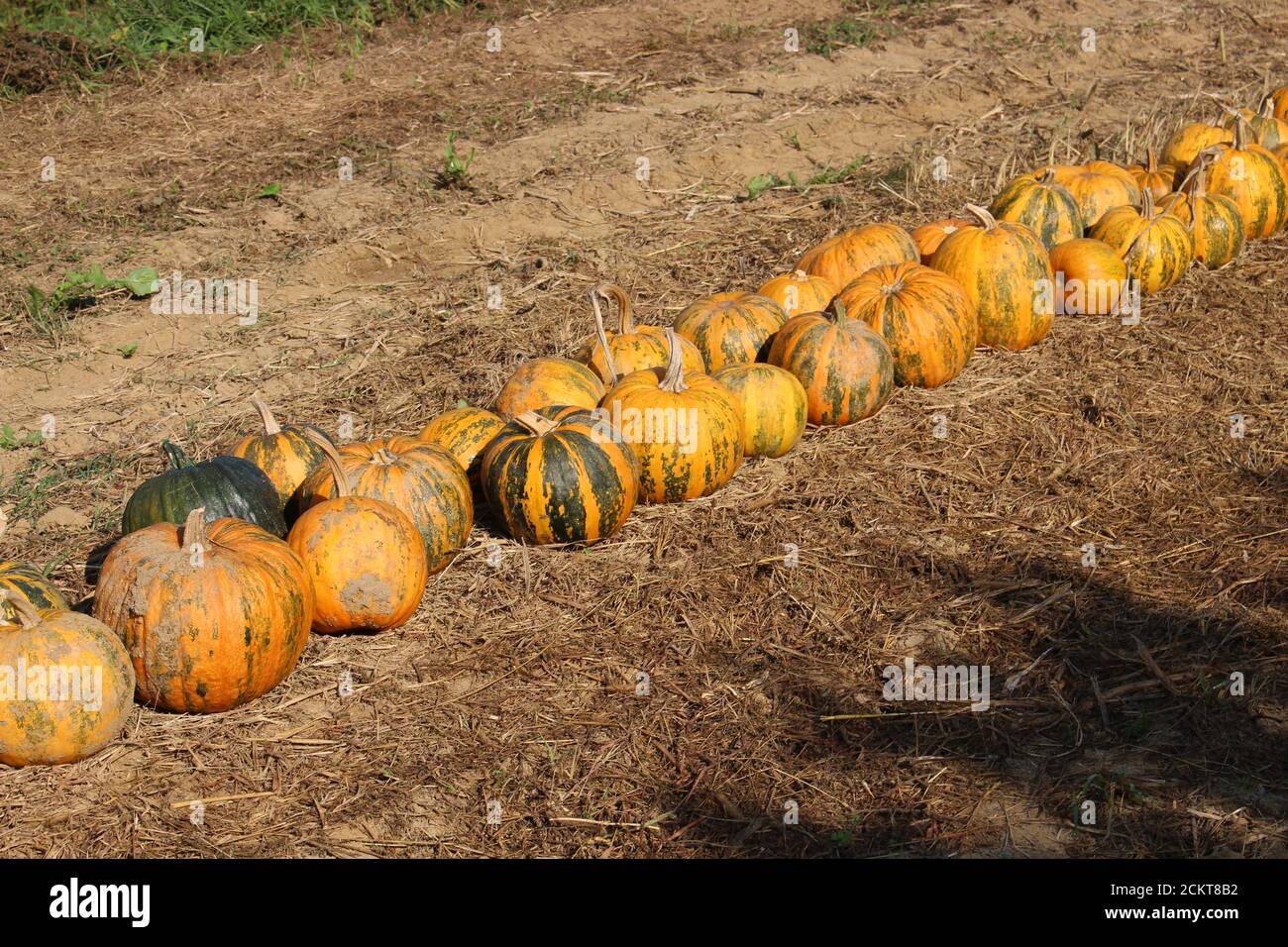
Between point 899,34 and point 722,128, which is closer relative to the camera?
point 722,128

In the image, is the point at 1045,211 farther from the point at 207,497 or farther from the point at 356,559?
the point at 207,497

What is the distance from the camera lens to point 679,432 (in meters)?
5.21

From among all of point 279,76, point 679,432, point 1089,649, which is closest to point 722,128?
point 279,76

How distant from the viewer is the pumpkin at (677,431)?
17.1 ft

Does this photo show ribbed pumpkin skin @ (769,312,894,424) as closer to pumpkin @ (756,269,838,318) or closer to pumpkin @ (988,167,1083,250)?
pumpkin @ (756,269,838,318)

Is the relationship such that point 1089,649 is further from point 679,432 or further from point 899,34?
point 899,34

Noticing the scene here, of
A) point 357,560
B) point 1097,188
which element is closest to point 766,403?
point 357,560

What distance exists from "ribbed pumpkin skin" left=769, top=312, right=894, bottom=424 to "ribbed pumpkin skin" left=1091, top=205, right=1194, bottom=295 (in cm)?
202

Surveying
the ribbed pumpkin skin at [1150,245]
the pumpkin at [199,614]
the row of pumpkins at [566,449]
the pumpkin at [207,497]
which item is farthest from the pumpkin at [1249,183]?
the pumpkin at [199,614]

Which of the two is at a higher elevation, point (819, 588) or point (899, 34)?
point (899, 34)

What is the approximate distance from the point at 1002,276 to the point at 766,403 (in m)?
1.69

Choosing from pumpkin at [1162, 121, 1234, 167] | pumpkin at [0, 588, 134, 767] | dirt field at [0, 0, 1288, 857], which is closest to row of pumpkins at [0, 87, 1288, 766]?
pumpkin at [0, 588, 134, 767]

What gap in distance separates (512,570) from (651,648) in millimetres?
740

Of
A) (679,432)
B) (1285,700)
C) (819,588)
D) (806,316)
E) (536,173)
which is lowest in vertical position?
(1285,700)
